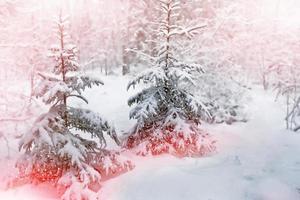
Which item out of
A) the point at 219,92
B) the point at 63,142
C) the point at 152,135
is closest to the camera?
the point at 63,142

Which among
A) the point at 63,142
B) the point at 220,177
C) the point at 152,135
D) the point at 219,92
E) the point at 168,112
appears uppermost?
the point at 219,92

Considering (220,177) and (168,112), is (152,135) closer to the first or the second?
(168,112)

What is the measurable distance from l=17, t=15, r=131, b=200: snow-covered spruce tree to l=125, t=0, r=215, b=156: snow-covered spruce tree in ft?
6.82

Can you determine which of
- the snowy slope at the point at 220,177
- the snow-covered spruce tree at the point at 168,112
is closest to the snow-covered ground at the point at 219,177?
the snowy slope at the point at 220,177

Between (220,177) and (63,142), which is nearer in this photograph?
(63,142)

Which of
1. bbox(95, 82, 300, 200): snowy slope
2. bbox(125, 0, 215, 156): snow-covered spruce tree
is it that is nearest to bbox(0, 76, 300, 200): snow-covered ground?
bbox(95, 82, 300, 200): snowy slope

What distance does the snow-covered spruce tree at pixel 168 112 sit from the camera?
13.2 m

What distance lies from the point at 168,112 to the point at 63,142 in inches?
163

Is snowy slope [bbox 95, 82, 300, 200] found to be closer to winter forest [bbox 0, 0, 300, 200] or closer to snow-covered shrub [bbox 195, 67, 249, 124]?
winter forest [bbox 0, 0, 300, 200]

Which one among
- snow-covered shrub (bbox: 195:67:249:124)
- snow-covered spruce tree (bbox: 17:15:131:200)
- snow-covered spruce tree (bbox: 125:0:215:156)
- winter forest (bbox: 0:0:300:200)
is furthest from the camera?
snow-covered shrub (bbox: 195:67:249:124)

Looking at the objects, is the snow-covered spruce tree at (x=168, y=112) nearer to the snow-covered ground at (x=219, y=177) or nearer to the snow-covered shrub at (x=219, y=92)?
the snow-covered ground at (x=219, y=177)

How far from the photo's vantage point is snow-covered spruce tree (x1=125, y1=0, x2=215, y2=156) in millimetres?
13172

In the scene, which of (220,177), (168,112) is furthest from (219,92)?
(220,177)

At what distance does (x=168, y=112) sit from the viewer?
13.6 m
